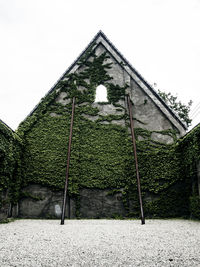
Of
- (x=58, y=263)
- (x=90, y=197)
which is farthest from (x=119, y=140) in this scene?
(x=58, y=263)

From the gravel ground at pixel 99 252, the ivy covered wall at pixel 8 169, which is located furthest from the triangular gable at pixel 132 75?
the gravel ground at pixel 99 252

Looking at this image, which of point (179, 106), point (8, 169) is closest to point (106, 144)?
point (8, 169)

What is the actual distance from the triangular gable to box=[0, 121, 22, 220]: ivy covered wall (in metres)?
2.38

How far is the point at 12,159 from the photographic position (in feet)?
25.5

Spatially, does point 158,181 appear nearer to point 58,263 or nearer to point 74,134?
point 74,134

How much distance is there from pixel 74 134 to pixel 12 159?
2971mm

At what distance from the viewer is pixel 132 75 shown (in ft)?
33.8

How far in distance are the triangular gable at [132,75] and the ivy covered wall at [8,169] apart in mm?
2380

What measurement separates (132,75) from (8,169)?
778cm

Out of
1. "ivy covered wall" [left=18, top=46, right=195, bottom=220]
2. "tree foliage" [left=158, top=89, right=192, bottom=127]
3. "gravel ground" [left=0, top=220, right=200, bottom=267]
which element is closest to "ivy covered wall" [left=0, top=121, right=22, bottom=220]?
"ivy covered wall" [left=18, top=46, right=195, bottom=220]

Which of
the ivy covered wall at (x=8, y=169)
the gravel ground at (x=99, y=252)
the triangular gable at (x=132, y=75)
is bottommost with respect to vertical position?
the gravel ground at (x=99, y=252)

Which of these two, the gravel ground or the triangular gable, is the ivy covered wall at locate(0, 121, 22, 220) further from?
the gravel ground

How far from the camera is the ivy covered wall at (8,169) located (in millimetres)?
7077

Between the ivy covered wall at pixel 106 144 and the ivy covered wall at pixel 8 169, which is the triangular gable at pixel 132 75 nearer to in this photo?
the ivy covered wall at pixel 106 144
